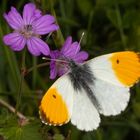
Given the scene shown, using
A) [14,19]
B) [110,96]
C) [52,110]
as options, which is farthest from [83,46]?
[52,110]

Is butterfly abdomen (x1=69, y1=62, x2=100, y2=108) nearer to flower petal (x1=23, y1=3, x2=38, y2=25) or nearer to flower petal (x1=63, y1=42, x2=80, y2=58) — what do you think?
flower petal (x1=63, y1=42, x2=80, y2=58)

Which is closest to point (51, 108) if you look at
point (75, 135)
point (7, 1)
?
point (75, 135)

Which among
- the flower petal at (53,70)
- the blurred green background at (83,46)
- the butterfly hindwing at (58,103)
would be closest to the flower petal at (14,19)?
the blurred green background at (83,46)

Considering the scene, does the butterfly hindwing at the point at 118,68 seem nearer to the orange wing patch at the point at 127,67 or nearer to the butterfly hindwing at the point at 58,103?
the orange wing patch at the point at 127,67

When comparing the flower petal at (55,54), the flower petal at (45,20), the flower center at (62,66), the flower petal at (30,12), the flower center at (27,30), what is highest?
the flower petal at (30,12)

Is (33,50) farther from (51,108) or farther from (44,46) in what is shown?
(51,108)

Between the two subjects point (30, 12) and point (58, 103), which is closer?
point (58, 103)

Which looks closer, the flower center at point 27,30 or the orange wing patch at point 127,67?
the orange wing patch at point 127,67

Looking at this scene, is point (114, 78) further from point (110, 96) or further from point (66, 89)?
point (66, 89)
